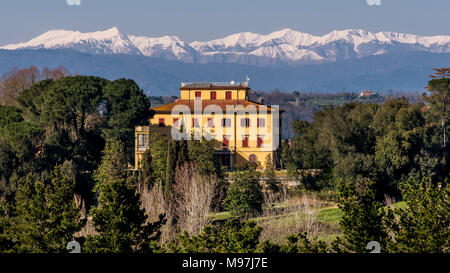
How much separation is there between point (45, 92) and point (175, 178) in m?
17.9

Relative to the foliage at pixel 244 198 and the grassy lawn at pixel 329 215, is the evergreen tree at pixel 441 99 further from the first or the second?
the foliage at pixel 244 198

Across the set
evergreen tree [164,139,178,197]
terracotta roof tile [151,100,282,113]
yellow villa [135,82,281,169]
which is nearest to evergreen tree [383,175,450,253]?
evergreen tree [164,139,178,197]

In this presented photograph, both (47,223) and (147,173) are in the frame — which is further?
(147,173)

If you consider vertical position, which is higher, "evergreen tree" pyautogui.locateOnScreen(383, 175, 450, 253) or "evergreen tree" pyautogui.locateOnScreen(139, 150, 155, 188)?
"evergreen tree" pyautogui.locateOnScreen(383, 175, 450, 253)

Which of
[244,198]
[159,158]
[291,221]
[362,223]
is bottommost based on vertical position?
[244,198]

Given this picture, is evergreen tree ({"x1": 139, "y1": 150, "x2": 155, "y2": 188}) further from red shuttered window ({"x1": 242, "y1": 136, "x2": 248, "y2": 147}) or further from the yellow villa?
red shuttered window ({"x1": 242, "y1": 136, "x2": 248, "y2": 147})

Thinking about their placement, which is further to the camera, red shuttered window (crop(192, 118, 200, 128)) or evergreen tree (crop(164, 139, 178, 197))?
red shuttered window (crop(192, 118, 200, 128))

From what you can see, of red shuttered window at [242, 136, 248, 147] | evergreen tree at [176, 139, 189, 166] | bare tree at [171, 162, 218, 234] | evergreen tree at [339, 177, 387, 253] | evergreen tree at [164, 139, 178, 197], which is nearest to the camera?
evergreen tree at [339, 177, 387, 253]

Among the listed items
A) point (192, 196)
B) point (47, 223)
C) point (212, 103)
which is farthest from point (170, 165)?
point (212, 103)

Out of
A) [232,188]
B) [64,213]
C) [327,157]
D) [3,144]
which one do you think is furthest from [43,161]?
[64,213]

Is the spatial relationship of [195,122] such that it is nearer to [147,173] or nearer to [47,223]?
[147,173]

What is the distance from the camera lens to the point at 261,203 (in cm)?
3484
